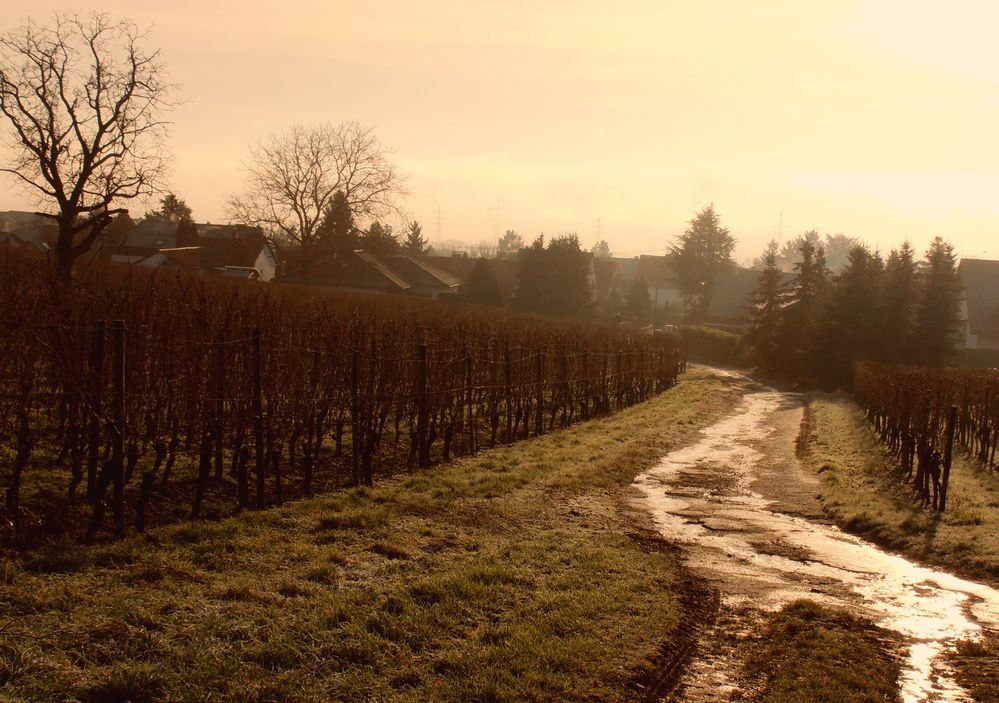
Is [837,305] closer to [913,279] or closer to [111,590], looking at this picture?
[913,279]

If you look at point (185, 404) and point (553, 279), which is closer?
point (185, 404)

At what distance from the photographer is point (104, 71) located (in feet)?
109

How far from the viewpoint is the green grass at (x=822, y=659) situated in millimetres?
6324

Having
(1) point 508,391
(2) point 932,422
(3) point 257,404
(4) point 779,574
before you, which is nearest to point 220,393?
(3) point 257,404

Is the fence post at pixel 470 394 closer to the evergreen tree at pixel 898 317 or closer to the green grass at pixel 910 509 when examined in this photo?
the green grass at pixel 910 509

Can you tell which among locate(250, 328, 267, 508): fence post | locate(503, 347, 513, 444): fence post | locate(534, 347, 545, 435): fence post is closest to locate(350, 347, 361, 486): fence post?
locate(250, 328, 267, 508): fence post

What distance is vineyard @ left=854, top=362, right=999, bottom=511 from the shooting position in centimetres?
1425

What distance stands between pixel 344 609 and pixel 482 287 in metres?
47.4

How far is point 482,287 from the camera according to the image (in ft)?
177

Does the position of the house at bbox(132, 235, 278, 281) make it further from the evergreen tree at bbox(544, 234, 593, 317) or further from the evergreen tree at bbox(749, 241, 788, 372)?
the evergreen tree at bbox(749, 241, 788, 372)

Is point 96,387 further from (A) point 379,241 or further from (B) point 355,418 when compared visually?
(A) point 379,241

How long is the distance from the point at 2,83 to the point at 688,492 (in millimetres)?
29326

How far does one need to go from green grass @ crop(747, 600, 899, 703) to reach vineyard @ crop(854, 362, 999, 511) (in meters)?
6.75

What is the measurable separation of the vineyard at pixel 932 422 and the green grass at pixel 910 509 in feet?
1.23
